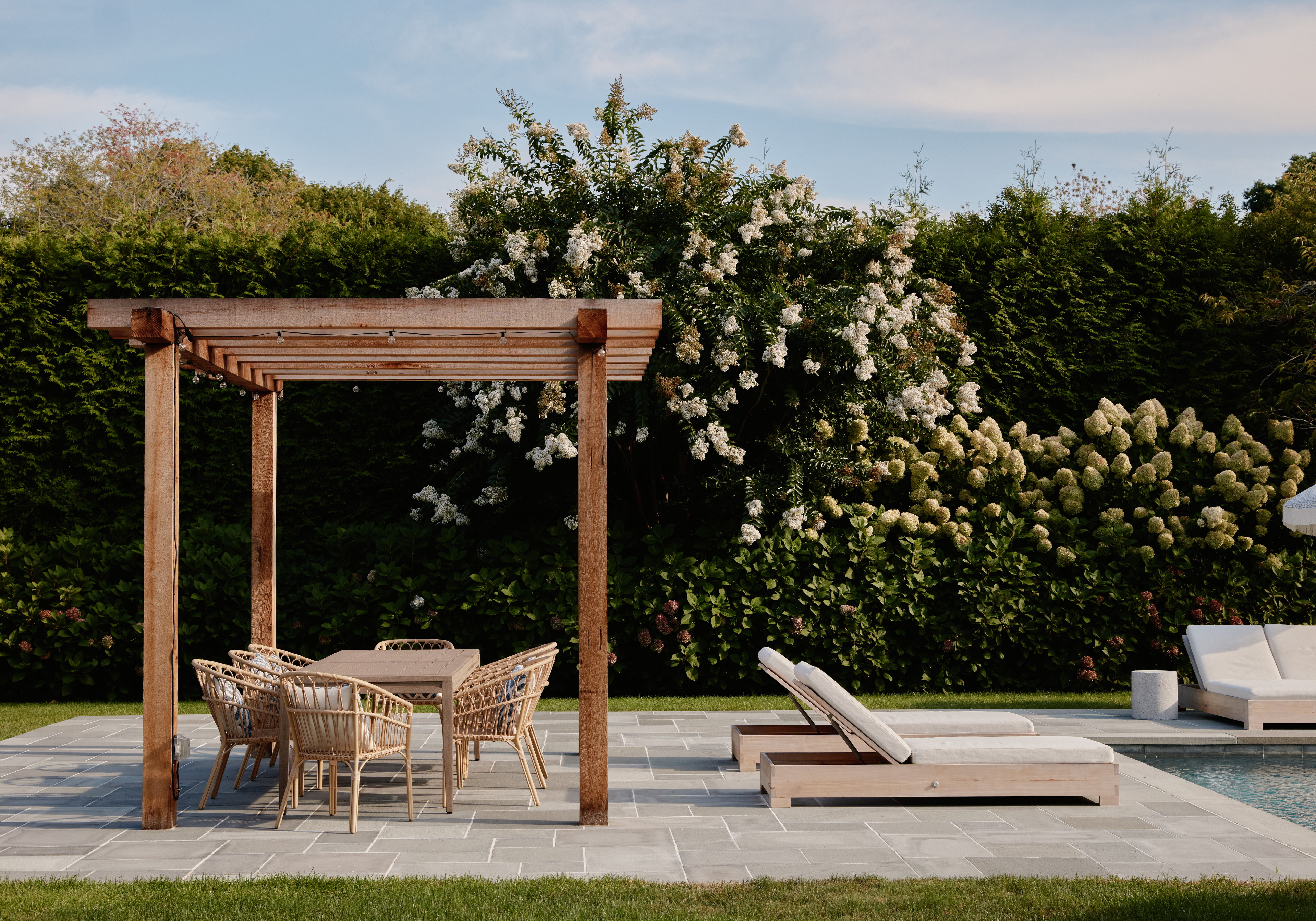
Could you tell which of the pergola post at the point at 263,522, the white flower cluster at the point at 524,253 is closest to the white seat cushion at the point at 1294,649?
the white flower cluster at the point at 524,253

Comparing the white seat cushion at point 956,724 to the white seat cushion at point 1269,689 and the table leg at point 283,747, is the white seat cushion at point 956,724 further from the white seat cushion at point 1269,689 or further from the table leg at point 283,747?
the table leg at point 283,747

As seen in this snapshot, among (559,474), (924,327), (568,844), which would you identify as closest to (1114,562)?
(924,327)

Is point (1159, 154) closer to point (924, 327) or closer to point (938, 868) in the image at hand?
point (924, 327)

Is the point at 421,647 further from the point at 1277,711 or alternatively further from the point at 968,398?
the point at 1277,711

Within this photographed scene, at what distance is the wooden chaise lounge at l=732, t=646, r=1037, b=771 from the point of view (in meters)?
7.55

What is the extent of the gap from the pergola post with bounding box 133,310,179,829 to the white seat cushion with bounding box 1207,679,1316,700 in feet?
28.2

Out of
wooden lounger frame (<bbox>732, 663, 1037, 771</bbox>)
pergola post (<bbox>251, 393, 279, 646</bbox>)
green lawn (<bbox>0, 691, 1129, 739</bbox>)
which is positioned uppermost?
pergola post (<bbox>251, 393, 279, 646</bbox>)

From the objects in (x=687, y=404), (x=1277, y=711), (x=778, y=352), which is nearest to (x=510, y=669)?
(x=687, y=404)

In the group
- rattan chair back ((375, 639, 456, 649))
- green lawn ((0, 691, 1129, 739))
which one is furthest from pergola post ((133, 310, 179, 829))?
green lawn ((0, 691, 1129, 739))

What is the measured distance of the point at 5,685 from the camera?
37.3 feet

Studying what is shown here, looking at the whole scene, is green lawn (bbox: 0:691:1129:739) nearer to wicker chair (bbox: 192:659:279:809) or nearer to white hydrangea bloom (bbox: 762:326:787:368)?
white hydrangea bloom (bbox: 762:326:787:368)

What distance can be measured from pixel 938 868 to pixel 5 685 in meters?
10.5

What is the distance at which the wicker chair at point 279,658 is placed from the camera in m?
7.72

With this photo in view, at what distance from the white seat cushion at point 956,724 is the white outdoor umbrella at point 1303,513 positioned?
325 centimetres
